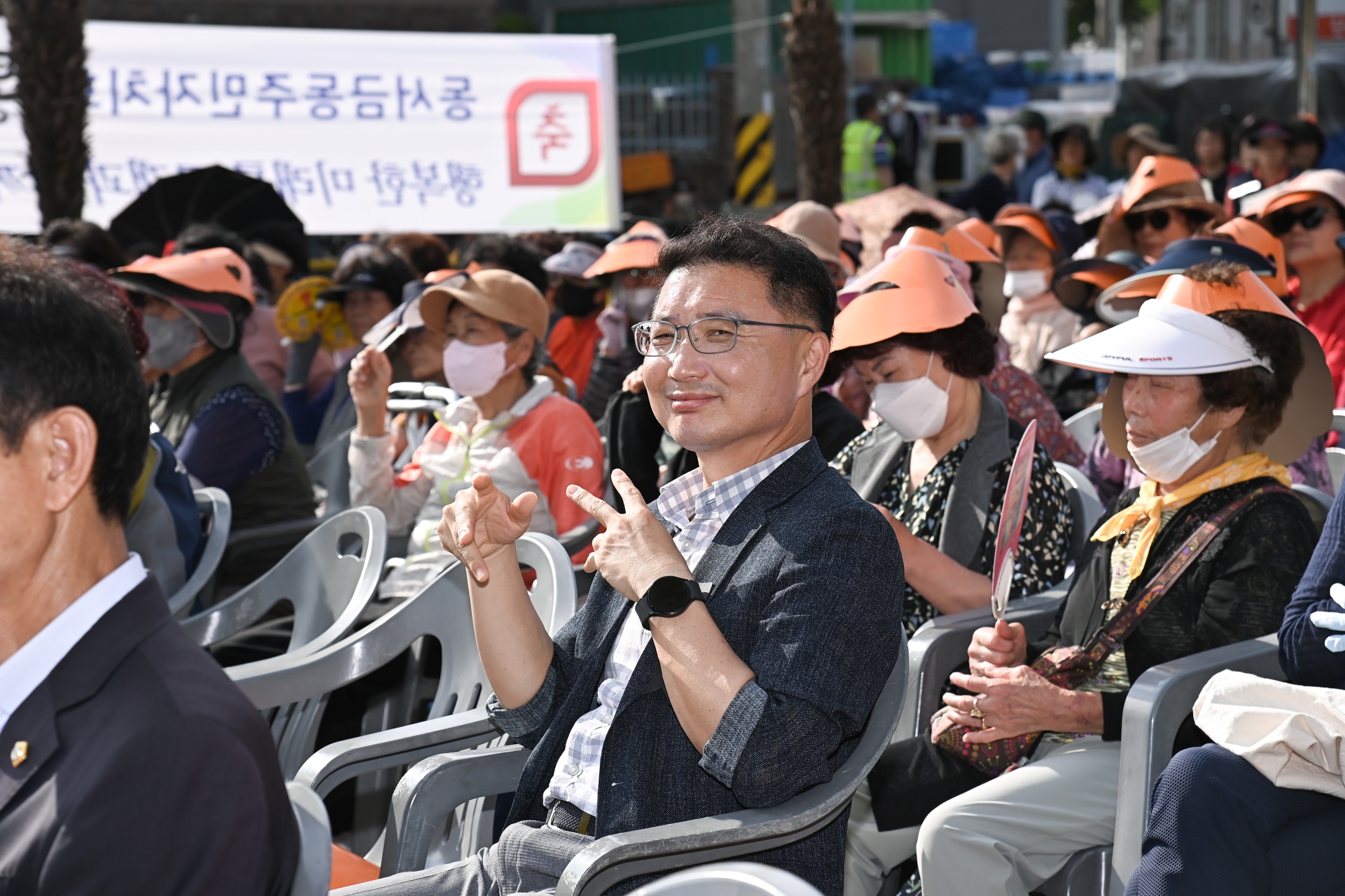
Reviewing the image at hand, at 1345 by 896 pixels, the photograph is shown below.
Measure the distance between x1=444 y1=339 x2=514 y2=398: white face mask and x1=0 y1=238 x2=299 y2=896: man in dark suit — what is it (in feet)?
8.87

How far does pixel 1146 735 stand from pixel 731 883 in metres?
1.06

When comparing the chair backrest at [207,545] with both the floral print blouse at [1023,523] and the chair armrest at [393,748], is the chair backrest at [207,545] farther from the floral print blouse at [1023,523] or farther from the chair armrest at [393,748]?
the floral print blouse at [1023,523]

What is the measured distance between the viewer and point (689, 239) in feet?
7.59

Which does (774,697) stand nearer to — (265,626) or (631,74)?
(265,626)

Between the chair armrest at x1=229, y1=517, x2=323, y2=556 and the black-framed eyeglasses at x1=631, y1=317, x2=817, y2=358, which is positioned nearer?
the black-framed eyeglasses at x1=631, y1=317, x2=817, y2=358

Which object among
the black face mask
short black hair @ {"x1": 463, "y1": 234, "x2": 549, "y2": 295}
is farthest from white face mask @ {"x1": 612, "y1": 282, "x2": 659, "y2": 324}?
the black face mask

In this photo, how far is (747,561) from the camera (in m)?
2.14

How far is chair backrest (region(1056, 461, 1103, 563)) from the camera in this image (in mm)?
3268

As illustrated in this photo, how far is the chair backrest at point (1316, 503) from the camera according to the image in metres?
2.88

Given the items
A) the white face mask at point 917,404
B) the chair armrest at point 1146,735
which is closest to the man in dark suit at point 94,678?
the chair armrest at point 1146,735

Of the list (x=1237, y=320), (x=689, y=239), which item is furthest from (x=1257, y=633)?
(x=689, y=239)

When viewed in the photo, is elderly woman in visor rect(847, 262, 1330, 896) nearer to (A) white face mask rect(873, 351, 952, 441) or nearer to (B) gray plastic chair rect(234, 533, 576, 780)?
(A) white face mask rect(873, 351, 952, 441)

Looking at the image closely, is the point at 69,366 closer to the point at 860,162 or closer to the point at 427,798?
the point at 427,798

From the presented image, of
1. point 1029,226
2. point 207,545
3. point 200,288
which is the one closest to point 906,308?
point 207,545
